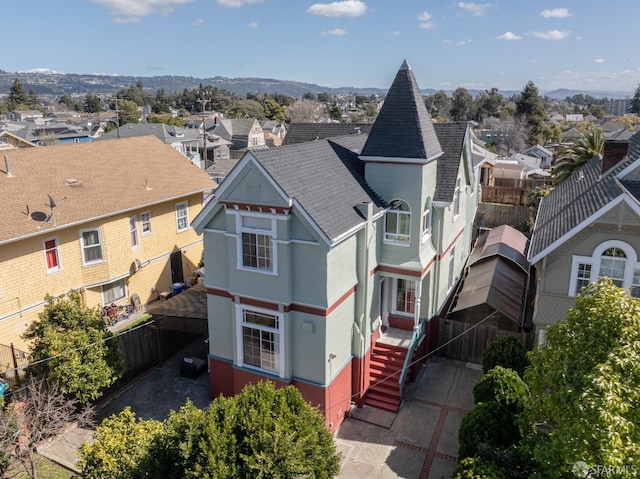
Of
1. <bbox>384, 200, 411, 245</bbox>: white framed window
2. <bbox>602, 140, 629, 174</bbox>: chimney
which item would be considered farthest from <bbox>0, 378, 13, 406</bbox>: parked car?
<bbox>602, 140, 629, 174</bbox>: chimney

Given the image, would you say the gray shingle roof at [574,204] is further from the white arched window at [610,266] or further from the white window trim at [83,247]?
the white window trim at [83,247]

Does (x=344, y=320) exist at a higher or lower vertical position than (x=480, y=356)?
higher

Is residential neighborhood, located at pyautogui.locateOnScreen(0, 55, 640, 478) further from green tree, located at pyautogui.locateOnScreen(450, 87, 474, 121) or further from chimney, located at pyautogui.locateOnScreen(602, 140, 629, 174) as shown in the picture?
green tree, located at pyautogui.locateOnScreen(450, 87, 474, 121)

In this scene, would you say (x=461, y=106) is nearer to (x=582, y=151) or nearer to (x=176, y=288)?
(x=582, y=151)

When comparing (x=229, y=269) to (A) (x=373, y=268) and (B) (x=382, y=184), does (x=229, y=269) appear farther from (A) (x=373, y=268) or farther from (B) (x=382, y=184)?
(B) (x=382, y=184)

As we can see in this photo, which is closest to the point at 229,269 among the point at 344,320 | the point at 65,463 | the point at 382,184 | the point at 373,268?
the point at 344,320

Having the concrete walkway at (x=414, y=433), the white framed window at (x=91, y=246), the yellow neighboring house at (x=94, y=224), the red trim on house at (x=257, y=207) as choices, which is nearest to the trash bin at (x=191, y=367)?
the yellow neighboring house at (x=94, y=224)
